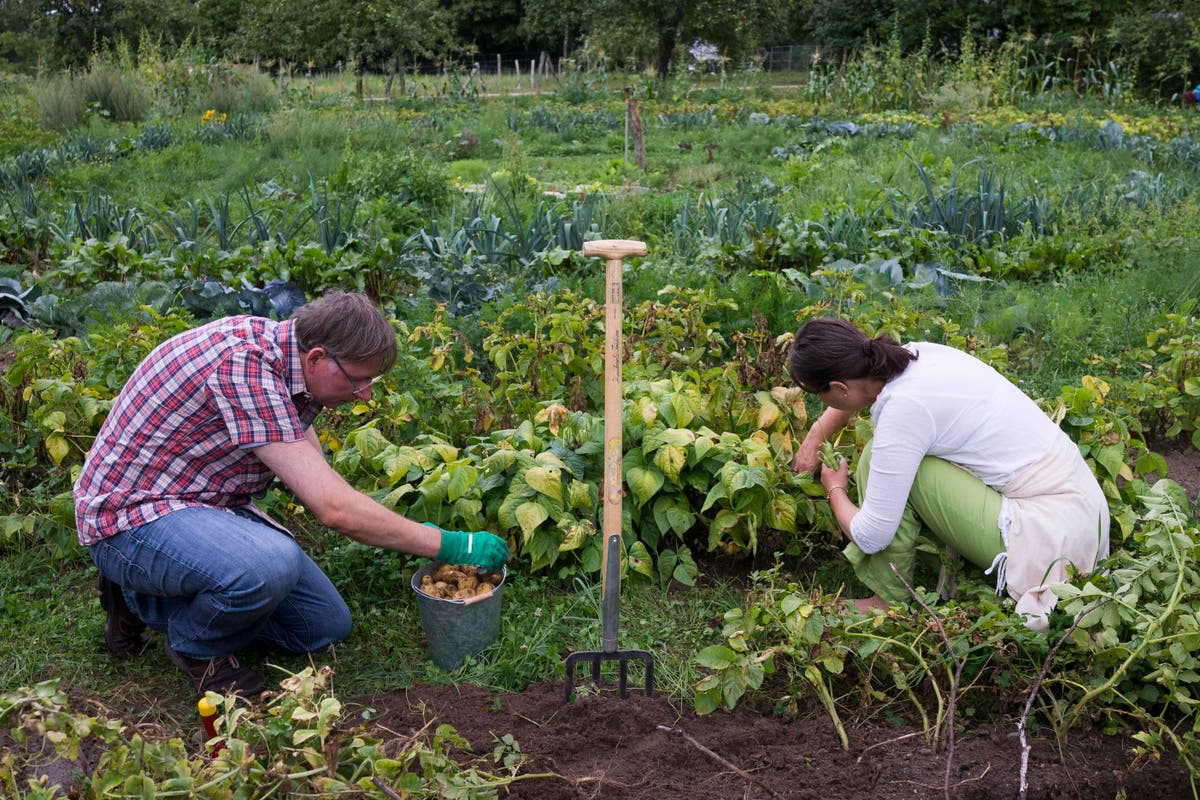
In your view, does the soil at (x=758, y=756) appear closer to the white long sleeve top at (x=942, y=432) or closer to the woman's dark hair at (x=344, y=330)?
the white long sleeve top at (x=942, y=432)

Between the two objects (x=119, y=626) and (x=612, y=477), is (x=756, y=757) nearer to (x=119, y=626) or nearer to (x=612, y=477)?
(x=612, y=477)

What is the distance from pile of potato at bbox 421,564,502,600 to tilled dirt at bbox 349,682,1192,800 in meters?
0.31

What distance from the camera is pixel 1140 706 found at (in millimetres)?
2533

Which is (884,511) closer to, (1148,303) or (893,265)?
(893,265)

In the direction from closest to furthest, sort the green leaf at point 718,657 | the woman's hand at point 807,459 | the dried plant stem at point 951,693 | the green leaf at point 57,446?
the dried plant stem at point 951,693 → the green leaf at point 718,657 → the woman's hand at point 807,459 → the green leaf at point 57,446

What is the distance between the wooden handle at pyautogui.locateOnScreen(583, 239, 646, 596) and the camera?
2.62 meters

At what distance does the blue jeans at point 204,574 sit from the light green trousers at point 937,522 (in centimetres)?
167

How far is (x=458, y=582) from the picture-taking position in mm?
2869

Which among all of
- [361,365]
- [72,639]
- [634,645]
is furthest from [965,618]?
[72,639]

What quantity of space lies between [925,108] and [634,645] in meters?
13.4

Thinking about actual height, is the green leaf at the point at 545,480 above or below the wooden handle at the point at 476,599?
above

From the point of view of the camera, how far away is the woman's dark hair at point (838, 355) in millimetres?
2805

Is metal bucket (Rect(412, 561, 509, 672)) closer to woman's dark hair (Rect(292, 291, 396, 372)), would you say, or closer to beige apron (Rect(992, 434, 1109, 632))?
woman's dark hair (Rect(292, 291, 396, 372))

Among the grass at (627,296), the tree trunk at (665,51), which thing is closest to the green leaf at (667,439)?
the grass at (627,296)
